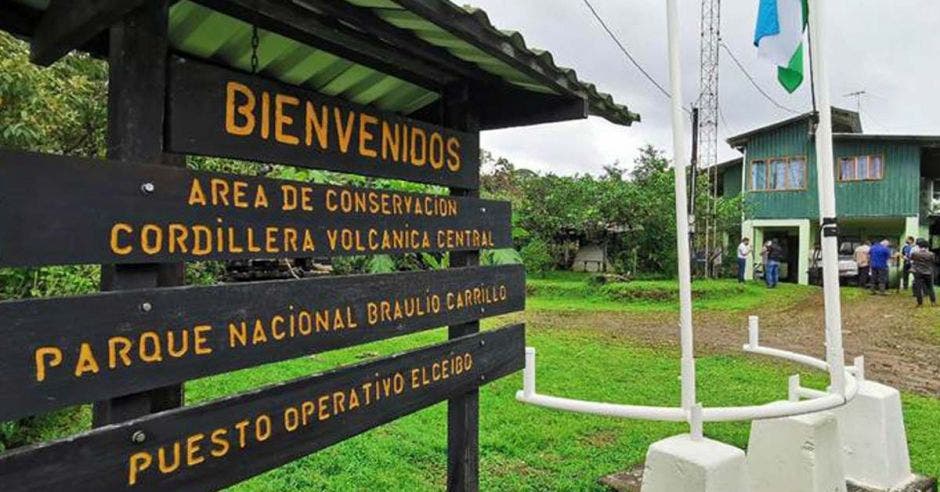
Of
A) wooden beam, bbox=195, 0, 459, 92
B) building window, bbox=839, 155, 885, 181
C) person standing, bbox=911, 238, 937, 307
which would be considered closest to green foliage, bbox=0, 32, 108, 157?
wooden beam, bbox=195, 0, 459, 92

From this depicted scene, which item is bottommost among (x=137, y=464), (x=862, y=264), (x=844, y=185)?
(x=137, y=464)

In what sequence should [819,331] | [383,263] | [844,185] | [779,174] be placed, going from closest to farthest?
[383,263]
[819,331]
[844,185]
[779,174]

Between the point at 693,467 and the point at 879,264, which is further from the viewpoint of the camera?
the point at 879,264

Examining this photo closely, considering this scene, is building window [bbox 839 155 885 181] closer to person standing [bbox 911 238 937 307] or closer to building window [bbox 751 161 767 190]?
building window [bbox 751 161 767 190]

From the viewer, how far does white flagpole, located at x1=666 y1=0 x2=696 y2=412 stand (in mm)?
3180

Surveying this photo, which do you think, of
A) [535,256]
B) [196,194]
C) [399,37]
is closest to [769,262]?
[535,256]

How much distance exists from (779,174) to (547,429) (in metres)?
22.6

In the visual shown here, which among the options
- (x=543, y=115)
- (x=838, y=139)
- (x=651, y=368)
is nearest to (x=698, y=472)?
(x=543, y=115)

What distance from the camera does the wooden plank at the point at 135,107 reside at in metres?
1.87

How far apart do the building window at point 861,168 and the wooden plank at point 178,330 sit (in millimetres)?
24883

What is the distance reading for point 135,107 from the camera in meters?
1.92

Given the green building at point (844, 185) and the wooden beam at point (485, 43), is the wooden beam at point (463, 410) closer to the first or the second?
the wooden beam at point (485, 43)

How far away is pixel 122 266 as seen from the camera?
1.86 metres

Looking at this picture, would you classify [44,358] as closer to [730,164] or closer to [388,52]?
[388,52]
